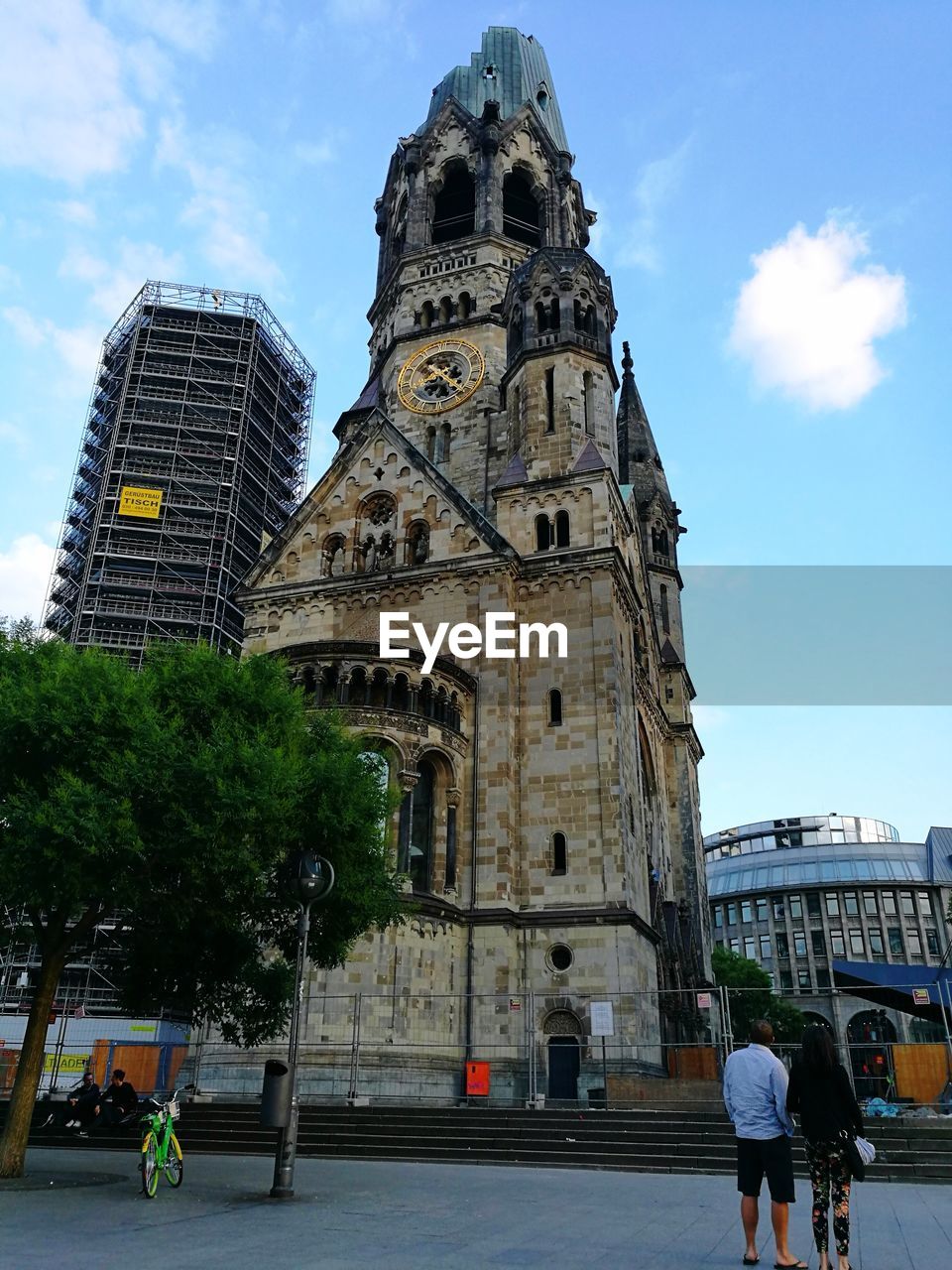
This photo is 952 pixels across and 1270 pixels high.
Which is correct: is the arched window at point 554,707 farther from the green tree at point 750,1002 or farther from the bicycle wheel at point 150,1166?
the green tree at point 750,1002

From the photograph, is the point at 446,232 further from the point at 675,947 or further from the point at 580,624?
the point at 675,947

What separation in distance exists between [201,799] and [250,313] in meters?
54.7

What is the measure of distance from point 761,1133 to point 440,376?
1549 inches

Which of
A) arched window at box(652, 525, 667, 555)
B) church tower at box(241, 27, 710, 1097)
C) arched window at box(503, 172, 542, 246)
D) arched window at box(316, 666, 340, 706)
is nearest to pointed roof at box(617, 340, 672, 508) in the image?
arched window at box(652, 525, 667, 555)

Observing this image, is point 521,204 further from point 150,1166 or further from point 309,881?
point 150,1166

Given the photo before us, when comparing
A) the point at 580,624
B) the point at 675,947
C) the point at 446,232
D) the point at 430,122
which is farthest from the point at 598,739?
the point at 430,122

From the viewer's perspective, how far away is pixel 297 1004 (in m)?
13.1

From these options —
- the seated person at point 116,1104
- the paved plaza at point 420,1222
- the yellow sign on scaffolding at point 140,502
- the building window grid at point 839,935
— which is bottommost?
the paved plaza at point 420,1222

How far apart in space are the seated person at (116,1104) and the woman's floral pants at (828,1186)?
1556 centimetres

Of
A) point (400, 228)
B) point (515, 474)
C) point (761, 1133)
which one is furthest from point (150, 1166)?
point (400, 228)

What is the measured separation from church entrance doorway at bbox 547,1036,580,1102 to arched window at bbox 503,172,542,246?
38.4 m

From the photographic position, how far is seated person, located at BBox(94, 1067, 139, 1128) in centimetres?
1909

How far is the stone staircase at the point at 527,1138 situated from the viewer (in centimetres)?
1700

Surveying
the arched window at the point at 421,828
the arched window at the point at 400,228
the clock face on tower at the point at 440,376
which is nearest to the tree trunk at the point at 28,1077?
the arched window at the point at 421,828
